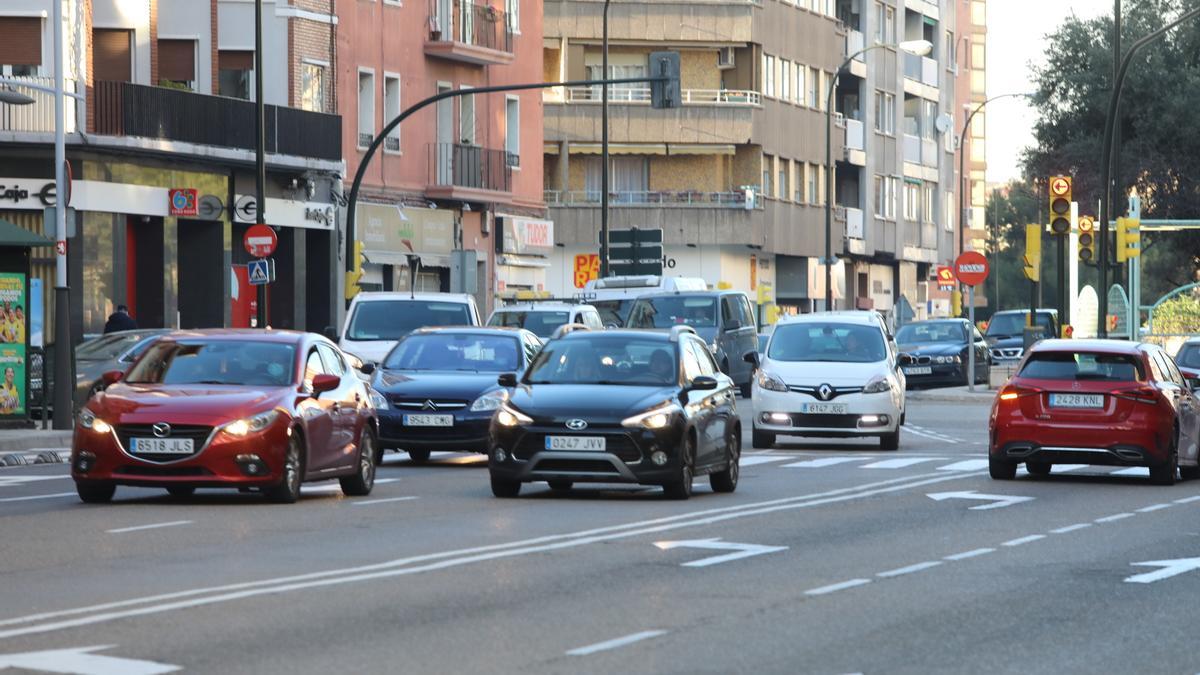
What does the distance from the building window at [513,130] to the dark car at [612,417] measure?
42.0 metres

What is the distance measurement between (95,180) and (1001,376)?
71.2 feet

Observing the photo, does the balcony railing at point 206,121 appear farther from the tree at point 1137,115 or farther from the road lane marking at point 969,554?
the road lane marking at point 969,554

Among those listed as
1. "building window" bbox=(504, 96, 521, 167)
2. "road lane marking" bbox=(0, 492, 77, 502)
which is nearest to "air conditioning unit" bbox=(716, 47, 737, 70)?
"building window" bbox=(504, 96, 521, 167)

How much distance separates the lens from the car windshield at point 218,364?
838 inches

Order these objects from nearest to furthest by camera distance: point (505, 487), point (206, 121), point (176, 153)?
point (505, 487)
point (176, 153)
point (206, 121)

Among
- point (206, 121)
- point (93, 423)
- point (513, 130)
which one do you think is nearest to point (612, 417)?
point (93, 423)

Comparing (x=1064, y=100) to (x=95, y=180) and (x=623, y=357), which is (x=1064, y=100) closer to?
(x=95, y=180)

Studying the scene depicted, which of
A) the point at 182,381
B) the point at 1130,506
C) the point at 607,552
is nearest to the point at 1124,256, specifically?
the point at 1130,506

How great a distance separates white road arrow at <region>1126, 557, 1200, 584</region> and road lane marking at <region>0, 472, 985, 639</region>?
11.9ft

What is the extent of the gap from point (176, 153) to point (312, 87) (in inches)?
276

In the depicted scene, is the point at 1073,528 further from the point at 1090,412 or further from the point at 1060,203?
the point at 1060,203

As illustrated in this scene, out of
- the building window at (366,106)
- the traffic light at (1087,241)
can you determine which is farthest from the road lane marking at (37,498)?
the building window at (366,106)

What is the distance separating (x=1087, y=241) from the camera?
43281mm

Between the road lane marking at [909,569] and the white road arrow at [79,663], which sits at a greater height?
the white road arrow at [79,663]
